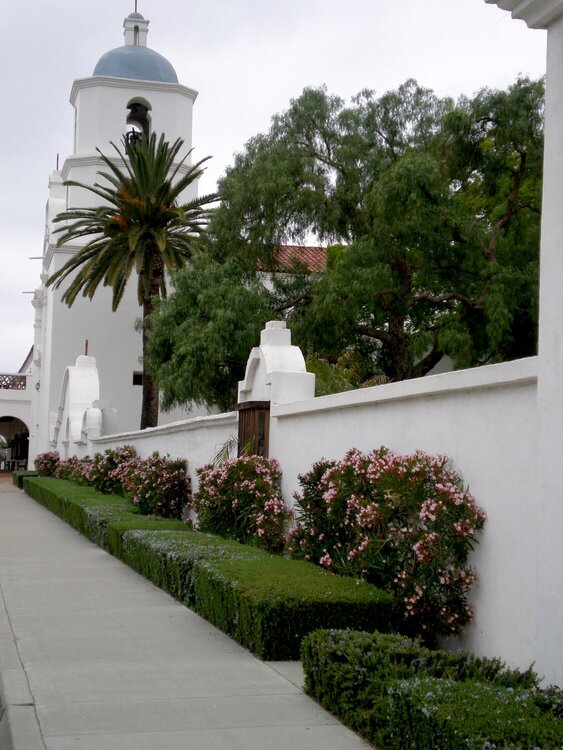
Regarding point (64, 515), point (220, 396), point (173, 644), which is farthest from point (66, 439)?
point (173, 644)

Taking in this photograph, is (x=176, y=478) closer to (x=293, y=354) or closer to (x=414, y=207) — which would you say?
(x=293, y=354)

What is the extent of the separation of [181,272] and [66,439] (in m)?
11.0

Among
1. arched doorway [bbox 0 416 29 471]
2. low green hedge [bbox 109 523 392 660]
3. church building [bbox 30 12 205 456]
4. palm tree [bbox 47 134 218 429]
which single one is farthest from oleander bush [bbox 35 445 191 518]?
arched doorway [bbox 0 416 29 471]

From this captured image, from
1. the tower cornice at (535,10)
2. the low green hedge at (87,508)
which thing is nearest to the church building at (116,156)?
the low green hedge at (87,508)

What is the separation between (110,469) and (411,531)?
17.1 metres

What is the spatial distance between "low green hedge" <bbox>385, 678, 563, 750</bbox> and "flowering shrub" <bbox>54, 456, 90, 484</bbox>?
2207cm

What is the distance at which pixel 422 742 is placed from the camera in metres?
4.61

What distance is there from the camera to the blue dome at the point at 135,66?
40.1 metres

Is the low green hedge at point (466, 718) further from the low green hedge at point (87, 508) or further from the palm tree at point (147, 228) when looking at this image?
the palm tree at point (147, 228)

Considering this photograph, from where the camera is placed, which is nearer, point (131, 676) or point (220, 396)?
point (131, 676)

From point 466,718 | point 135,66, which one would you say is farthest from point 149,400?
point 466,718

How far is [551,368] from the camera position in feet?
18.4

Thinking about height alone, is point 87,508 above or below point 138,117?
below

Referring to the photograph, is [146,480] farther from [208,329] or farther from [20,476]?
[20,476]
